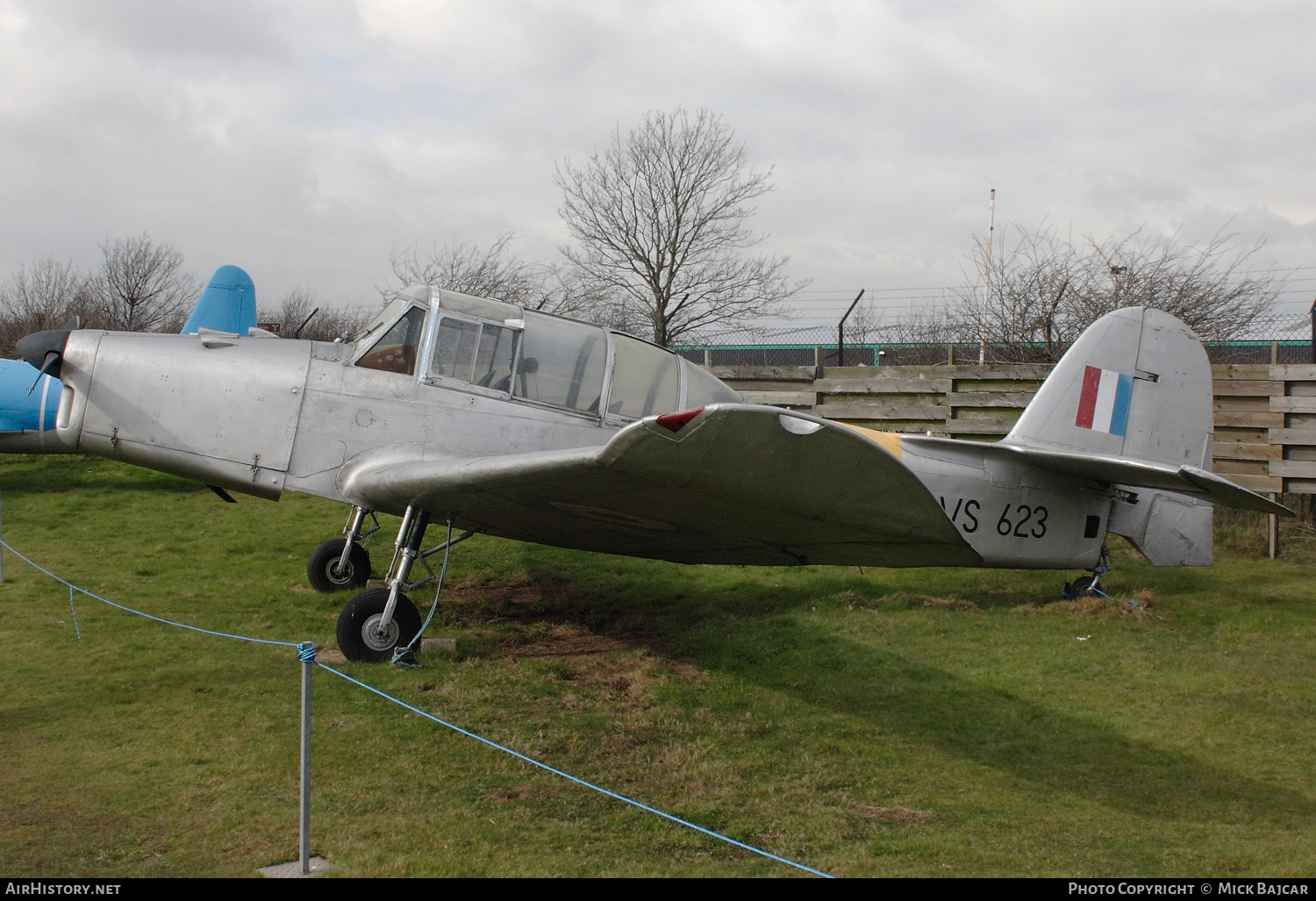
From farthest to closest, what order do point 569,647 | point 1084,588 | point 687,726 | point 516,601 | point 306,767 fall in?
point 516,601 → point 1084,588 → point 569,647 → point 687,726 → point 306,767

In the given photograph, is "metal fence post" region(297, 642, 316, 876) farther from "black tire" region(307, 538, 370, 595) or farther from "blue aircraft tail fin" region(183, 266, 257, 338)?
"blue aircraft tail fin" region(183, 266, 257, 338)

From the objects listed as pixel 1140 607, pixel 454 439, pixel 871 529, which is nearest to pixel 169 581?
pixel 454 439

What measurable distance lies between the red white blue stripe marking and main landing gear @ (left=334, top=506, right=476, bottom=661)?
4.93m

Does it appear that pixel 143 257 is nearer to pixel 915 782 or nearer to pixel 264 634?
pixel 264 634

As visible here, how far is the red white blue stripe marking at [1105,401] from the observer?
20.9 ft

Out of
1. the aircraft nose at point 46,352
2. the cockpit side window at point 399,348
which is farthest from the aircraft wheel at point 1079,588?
the aircraft nose at point 46,352

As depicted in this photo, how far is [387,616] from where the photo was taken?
18.4 ft

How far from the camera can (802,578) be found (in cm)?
889

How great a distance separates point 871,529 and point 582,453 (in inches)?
55.8

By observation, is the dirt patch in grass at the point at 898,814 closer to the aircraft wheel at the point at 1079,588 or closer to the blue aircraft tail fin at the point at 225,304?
the aircraft wheel at the point at 1079,588

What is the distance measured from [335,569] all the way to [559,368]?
3.36 metres

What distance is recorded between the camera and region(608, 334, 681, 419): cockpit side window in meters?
6.16

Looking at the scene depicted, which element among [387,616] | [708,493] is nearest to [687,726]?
[708,493]

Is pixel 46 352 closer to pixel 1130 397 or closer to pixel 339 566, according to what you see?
pixel 339 566
